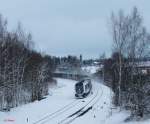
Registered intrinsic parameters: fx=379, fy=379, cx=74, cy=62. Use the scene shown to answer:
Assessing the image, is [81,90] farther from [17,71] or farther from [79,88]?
[17,71]

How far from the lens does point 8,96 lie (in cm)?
5219

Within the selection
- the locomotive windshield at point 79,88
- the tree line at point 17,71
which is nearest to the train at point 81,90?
the locomotive windshield at point 79,88

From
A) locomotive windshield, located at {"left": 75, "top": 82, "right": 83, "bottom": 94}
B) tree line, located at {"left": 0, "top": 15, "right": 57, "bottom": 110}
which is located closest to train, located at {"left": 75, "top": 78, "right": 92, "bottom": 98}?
locomotive windshield, located at {"left": 75, "top": 82, "right": 83, "bottom": 94}

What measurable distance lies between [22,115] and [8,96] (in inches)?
434

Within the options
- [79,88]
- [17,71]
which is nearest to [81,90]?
[79,88]

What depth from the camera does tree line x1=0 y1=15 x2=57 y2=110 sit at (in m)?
47.8

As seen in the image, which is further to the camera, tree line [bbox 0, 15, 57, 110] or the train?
the train

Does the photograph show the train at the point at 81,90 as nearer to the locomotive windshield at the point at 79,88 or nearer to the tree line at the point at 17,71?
the locomotive windshield at the point at 79,88

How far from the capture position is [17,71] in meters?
53.9

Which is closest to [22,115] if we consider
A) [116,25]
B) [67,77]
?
[116,25]

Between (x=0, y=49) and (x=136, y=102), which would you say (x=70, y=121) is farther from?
(x=0, y=49)

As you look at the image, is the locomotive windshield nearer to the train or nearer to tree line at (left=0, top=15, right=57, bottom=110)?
the train

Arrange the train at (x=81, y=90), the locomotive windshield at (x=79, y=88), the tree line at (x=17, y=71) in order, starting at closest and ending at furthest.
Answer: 1. the tree line at (x=17, y=71)
2. the train at (x=81, y=90)
3. the locomotive windshield at (x=79, y=88)

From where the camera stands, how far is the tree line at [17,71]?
47.8 metres
